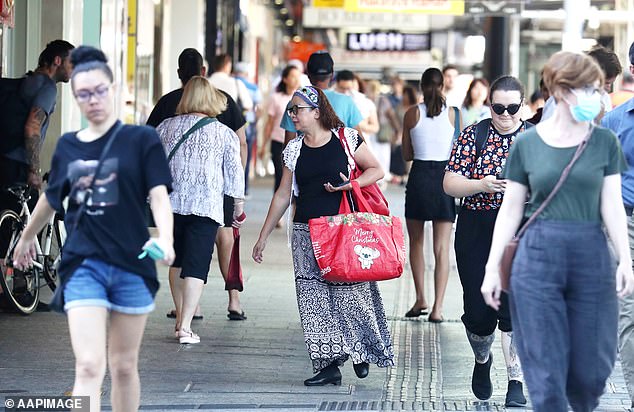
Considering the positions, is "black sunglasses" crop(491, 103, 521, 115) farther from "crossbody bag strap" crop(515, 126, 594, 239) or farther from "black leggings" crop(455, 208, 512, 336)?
"crossbody bag strap" crop(515, 126, 594, 239)

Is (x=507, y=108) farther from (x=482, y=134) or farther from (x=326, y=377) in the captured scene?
(x=326, y=377)

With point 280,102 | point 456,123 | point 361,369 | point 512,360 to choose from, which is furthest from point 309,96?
point 280,102

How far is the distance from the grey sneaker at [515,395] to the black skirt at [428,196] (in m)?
3.01

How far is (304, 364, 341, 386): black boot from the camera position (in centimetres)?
771

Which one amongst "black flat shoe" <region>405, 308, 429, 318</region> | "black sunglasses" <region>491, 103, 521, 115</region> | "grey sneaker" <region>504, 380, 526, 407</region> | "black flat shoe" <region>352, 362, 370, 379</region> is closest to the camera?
"black sunglasses" <region>491, 103, 521, 115</region>

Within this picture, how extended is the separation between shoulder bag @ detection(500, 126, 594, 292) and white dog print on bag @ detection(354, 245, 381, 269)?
2.02m

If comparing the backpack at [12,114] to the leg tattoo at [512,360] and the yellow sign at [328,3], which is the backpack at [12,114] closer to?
the leg tattoo at [512,360]

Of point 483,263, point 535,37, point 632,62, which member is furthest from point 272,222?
point 535,37

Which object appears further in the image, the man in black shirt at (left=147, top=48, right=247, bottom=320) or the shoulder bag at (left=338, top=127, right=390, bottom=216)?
the man in black shirt at (left=147, top=48, right=247, bottom=320)

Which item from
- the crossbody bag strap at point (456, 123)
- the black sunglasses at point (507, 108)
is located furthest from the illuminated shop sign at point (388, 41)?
the black sunglasses at point (507, 108)

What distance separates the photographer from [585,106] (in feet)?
17.2

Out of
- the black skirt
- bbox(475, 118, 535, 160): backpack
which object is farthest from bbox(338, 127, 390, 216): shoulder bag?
the black skirt

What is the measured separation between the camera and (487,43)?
2148 cm

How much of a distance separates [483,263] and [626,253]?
181cm
